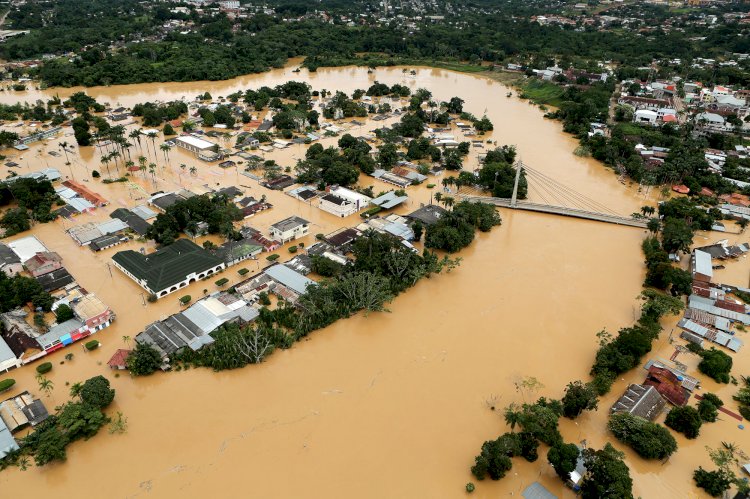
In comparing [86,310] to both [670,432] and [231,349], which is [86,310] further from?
[670,432]

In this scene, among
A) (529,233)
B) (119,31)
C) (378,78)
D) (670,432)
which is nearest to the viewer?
(670,432)

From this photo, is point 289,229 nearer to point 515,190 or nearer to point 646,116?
point 515,190

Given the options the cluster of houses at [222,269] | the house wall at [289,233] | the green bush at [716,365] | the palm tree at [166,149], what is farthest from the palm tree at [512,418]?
the palm tree at [166,149]

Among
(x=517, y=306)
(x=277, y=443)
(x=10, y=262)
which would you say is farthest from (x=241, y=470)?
(x=10, y=262)

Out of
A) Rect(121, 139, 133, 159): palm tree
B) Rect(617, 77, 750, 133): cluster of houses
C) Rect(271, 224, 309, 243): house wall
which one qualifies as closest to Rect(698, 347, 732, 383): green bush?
Rect(271, 224, 309, 243): house wall

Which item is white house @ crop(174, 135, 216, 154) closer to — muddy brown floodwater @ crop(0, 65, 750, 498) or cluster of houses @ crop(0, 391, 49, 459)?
muddy brown floodwater @ crop(0, 65, 750, 498)

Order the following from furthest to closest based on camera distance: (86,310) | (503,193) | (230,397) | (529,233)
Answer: (503,193) < (529,233) < (86,310) < (230,397)

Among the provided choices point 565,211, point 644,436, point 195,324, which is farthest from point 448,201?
point 644,436
